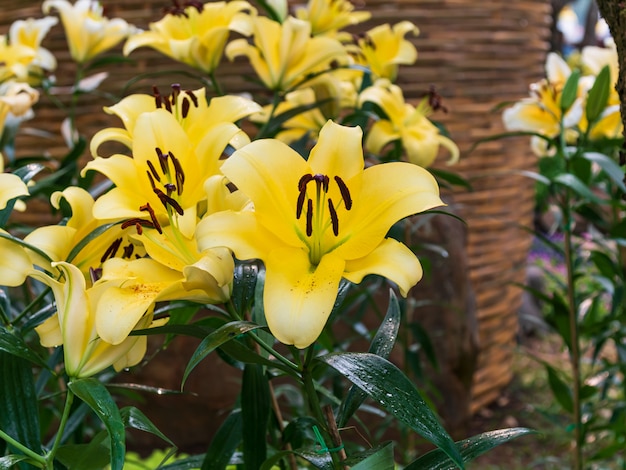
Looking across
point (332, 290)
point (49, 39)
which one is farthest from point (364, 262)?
point (49, 39)

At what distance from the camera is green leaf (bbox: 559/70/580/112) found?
936 millimetres

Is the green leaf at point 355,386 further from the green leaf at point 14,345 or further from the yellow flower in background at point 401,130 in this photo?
the yellow flower in background at point 401,130

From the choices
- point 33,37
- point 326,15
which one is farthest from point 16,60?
point 326,15

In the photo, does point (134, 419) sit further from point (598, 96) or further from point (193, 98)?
point (598, 96)

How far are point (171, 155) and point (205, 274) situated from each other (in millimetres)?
92

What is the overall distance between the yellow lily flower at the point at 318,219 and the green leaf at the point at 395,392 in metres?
0.05

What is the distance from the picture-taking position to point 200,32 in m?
0.89

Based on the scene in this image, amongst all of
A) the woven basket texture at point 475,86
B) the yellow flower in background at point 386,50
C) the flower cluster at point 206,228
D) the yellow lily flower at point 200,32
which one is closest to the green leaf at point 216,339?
the flower cluster at point 206,228

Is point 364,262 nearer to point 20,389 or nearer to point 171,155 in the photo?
point 171,155

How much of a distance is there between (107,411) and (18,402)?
14 cm

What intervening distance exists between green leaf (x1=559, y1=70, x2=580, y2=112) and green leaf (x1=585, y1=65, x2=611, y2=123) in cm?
2

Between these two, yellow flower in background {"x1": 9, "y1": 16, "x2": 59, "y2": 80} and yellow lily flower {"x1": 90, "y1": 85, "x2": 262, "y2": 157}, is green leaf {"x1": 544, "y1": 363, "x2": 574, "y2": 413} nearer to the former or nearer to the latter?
yellow lily flower {"x1": 90, "y1": 85, "x2": 262, "y2": 157}

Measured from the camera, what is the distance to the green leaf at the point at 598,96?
91 centimetres

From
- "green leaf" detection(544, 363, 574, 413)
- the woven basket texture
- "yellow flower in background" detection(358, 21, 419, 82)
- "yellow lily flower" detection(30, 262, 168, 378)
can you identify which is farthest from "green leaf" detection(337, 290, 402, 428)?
the woven basket texture
